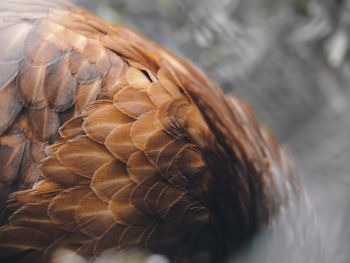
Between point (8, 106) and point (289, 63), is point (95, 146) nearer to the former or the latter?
point (8, 106)

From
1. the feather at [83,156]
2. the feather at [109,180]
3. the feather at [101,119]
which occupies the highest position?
the feather at [101,119]

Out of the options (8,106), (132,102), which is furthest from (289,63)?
(8,106)

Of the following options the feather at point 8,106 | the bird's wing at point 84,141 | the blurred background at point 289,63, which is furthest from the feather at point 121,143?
the blurred background at point 289,63

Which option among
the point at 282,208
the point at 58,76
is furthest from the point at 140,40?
the point at 282,208

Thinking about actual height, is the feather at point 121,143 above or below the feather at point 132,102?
below

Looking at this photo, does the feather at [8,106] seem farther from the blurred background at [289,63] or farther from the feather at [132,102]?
the blurred background at [289,63]

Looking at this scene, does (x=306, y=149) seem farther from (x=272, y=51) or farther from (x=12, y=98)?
(x=12, y=98)
